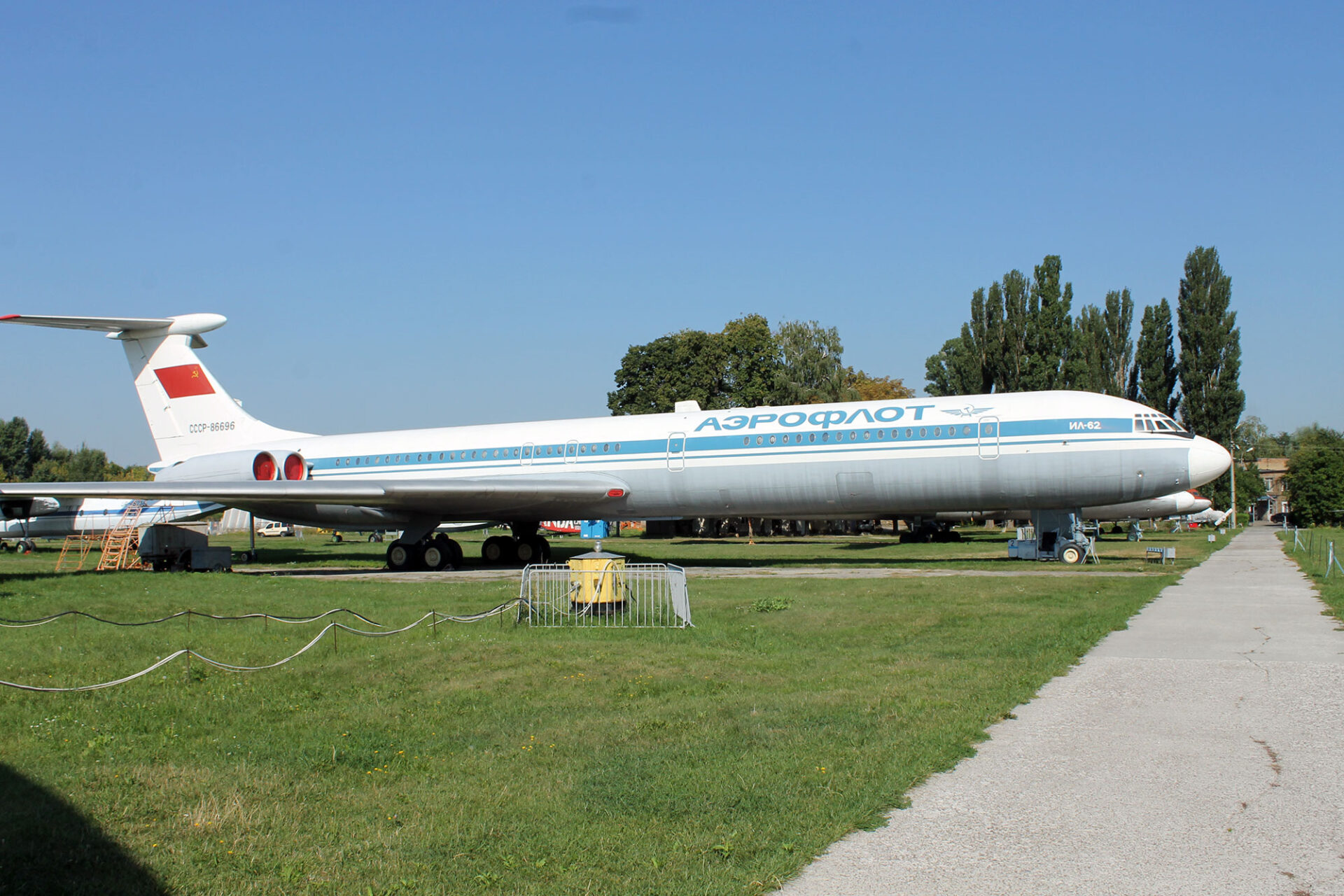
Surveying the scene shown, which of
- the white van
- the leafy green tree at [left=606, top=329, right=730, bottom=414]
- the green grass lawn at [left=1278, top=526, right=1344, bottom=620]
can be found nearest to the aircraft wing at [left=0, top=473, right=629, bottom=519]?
the green grass lawn at [left=1278, top=526, right=1344, bottom=620]

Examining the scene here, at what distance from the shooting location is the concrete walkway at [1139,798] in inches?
184

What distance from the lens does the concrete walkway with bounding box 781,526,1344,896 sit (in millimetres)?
4684

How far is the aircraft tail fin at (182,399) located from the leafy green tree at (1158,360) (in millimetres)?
47619

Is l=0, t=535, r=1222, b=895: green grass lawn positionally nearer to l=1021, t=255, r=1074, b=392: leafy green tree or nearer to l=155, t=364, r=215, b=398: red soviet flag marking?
l=155, t=364, r=215, b=398: red soviet flag marking

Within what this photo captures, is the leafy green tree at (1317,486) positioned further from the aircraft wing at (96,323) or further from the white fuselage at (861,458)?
the aircraft wing at (96,323)

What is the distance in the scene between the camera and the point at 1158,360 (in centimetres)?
5847

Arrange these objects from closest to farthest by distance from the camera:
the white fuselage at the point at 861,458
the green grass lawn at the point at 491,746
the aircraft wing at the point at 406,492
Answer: the green grass lawn at the point at 491,746
the white fuselage at the point at 861,458
the aircraft wing at the point at 406,492

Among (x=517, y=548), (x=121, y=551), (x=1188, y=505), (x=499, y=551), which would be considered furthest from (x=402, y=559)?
(x=1188, y=505)

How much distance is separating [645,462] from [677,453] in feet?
3.01

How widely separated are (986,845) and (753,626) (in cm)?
835

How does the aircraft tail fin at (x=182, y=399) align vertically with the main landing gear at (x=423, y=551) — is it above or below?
above

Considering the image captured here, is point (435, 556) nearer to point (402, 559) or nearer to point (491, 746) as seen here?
point (402, 559)

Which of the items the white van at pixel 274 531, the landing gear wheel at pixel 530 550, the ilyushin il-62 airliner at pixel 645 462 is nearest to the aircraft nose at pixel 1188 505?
the ilyushin il-62 airliner at pixel 645 462

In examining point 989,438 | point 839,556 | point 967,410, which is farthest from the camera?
point 839,556
